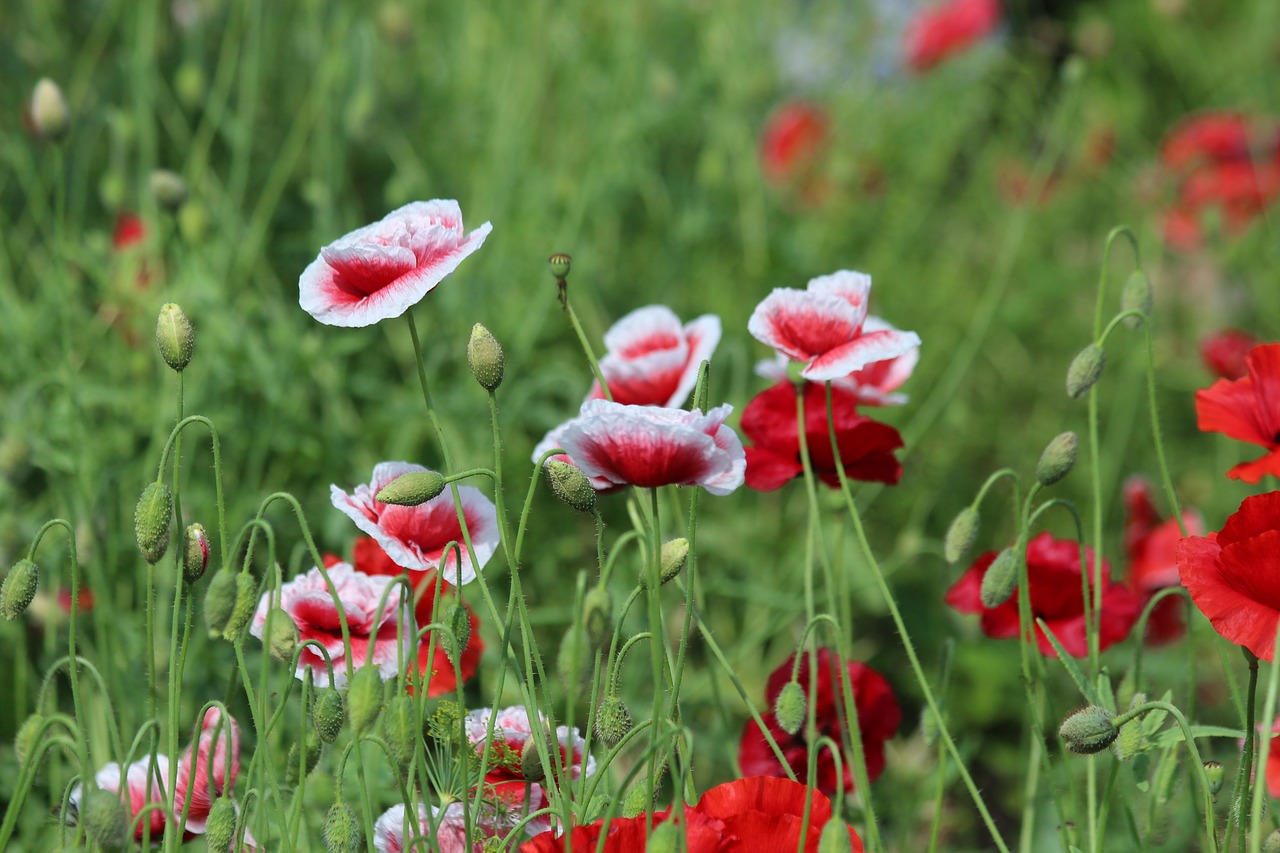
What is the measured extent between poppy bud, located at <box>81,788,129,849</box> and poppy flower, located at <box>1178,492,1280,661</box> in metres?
0.61

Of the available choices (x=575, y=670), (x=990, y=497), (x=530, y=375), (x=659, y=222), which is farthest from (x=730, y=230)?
(x=575, y=670)

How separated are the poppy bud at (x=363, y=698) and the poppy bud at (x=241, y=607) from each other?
0.11 meters

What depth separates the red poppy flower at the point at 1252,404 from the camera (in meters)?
0.89

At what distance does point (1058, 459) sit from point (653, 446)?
0.32m

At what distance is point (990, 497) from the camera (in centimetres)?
212

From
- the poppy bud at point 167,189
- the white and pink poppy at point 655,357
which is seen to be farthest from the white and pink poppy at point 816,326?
the poppy bud at point 167,189

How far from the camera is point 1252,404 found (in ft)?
2.97

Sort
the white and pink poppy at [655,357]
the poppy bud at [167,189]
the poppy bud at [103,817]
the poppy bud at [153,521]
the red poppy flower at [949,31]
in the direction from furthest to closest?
the red poppy flower at [949,31] < the poppy bud at [167,189] < the white and pink poppy at [655,357] < the poppy bud at [153,521] < the poppy bud at [103,817]

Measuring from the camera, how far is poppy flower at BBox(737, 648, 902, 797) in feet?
3.26

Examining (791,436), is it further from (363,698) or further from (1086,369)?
(363,698)

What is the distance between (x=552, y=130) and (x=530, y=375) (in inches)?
31.6

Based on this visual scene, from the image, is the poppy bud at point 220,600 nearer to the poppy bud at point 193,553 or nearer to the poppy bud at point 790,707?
the poppy bud at point 193,553

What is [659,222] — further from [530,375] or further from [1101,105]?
[1101,105]

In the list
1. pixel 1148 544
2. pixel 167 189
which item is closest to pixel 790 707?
pixel 1148 544
